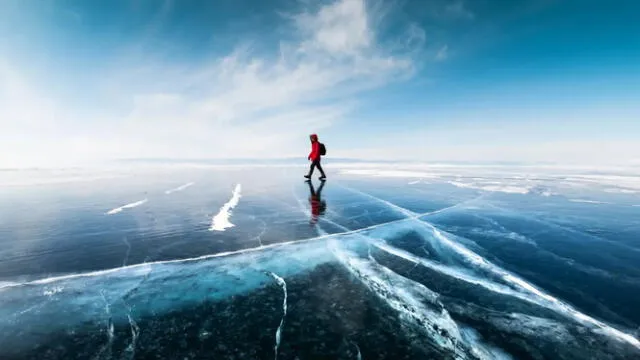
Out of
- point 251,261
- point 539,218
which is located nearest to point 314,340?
point 251,261

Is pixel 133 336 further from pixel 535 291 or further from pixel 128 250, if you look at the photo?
pixel 535 291

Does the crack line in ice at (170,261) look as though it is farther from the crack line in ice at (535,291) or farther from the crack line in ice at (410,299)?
the crack line in ice at (535,291)

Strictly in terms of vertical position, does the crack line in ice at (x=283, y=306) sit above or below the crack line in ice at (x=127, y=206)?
below

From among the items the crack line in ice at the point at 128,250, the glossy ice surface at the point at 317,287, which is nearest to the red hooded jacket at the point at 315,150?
the glossy ice surface at the point at 317,287

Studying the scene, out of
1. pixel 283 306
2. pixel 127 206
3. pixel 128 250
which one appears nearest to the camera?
pixel 283 306

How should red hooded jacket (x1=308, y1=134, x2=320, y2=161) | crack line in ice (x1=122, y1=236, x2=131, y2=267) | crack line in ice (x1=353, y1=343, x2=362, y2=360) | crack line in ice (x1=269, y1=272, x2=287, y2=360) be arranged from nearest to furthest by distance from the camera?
crack line in ice (x1=353, y1=343, x2=362, y2=360), crack line in ice (x1=269, y1=272, x2=287, y2=360), crack line in ice (x1=122, y1=236, x2=131, y2=267), red hooded jacket (x1=308, y1=134, x2=320, y2=161)

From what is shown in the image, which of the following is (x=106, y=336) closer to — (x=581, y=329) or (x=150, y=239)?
(x=150, y=239)

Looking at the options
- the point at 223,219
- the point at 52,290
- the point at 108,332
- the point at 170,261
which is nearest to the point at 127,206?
the point at 223,219

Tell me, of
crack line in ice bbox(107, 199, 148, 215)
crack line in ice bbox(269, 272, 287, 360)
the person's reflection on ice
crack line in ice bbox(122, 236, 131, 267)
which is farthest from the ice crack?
crack line in ice bbox(107, 199, 148, 215)

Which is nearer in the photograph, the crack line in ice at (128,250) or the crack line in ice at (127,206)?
the crack line in ice at (128,250)

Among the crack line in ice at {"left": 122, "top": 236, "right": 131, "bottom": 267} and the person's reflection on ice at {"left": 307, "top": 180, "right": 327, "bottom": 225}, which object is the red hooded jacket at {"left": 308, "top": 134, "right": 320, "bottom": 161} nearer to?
the person's reflection on ice at {"left": 307, "top": 180, "right": 327, "bottom": 225}

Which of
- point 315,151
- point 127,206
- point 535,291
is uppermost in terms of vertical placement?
point 315,151

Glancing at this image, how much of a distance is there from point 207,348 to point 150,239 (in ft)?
12.3

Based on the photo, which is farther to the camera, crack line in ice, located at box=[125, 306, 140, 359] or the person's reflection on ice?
the person's reflection on ice
